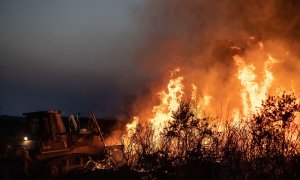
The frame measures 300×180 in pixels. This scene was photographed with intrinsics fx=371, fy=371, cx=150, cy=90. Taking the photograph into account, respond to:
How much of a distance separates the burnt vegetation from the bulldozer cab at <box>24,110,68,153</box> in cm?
669

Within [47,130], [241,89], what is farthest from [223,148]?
[241,89]

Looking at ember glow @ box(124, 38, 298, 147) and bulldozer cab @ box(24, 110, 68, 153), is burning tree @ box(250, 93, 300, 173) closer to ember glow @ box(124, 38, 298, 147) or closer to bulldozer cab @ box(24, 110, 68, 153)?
bulldozer cab @ box(24, 110, 68, 153)

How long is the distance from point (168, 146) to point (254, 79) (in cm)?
1498

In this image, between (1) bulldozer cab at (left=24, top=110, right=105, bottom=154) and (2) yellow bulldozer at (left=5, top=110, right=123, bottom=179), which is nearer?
(2) yellow bulldozer at (left=5, top=110, right=123, bottom=179)

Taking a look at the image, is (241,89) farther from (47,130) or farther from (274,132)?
(274,132)

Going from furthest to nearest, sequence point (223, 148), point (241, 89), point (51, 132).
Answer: point (241, 89) → point (51, 132) → point (223, 148)

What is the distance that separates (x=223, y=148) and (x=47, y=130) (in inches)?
388

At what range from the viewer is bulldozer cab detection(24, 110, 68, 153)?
16.0 meters

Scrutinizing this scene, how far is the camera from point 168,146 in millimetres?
9398

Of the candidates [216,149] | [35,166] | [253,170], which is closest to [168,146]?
[216,149]

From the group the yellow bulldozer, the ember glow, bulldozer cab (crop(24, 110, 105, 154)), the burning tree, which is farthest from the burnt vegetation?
the ember glow

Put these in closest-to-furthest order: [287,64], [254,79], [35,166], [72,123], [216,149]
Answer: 1. [216,149]
2. [35,166]
3. [72,123]
4. [254,79]
5. [287,64]

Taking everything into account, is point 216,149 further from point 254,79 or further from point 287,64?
point 287,64

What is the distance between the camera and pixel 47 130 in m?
16.1
